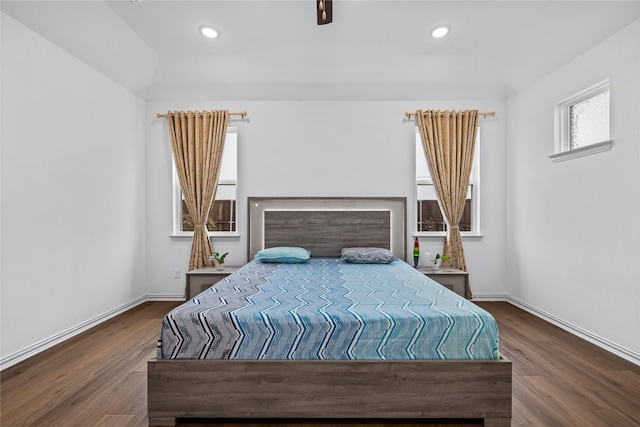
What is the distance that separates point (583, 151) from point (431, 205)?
160 centimetres

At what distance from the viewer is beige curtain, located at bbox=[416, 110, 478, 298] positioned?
12.6ft

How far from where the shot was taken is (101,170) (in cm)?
325

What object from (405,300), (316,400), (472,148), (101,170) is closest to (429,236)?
(472,148)

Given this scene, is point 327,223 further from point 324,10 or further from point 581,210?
point 581,210

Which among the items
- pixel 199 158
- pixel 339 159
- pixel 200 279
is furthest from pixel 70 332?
pixel 339 159

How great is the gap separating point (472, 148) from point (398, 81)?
46.8 inches

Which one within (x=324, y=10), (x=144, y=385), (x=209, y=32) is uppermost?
(x=209, y=32)

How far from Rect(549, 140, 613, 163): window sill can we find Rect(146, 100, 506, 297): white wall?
2.87 feet

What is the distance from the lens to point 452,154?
12.6 ft

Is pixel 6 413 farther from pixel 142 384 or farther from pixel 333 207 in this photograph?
pixel 333 207

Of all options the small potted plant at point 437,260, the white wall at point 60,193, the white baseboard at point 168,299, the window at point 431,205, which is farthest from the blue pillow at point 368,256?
the white wall at point 60,193

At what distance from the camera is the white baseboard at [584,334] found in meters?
2.39

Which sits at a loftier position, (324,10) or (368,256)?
(324,10)

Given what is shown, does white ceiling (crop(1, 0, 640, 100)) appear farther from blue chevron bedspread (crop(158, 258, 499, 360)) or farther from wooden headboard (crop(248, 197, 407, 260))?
blue chevron bedspread (crop(158, 258, 499, 360))
